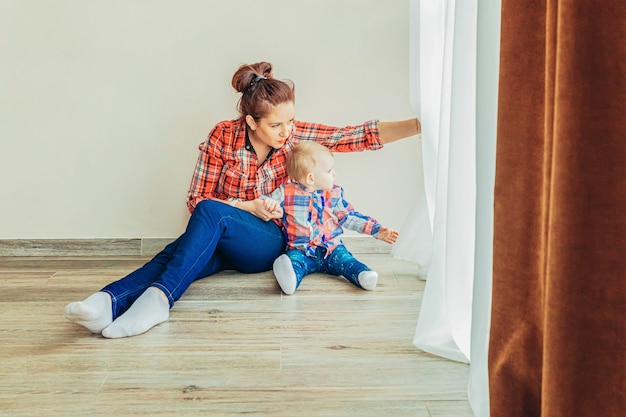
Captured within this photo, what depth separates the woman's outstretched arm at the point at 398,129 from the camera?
2.32 metres

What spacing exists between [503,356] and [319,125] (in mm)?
1440

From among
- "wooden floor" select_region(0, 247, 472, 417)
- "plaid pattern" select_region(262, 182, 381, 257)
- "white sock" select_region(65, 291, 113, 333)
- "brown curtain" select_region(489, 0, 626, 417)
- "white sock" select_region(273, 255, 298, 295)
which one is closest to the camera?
"brown curtain" select_region(489, 0, 626, 417)

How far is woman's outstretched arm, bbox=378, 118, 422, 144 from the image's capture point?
232 cm

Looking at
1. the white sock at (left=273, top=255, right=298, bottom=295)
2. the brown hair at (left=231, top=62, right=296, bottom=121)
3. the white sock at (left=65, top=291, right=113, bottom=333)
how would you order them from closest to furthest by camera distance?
the white sock at (left=65, top=291, right=113, bottom=333) → the white sock at (left=273, top=255, right=298, bottom=295) → the brown hair at (left=231, top=62, right=296, bottom=121)

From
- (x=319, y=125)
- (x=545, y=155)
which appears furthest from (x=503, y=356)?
(x=319, y=125)

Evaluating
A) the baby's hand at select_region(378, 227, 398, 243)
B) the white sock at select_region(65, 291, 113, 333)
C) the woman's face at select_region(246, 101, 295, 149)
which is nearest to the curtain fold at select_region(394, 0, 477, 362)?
the baby's hand at select_region(378, 227, 398, 243)

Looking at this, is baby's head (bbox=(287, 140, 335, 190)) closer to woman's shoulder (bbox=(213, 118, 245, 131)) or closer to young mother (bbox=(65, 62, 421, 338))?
young mother (bbox=(65, 62, 421, 338))

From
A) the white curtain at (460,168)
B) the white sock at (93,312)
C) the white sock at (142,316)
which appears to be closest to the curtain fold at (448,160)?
the white curtain at (460,168)

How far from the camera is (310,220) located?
7.84 ft

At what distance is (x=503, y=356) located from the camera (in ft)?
3.90

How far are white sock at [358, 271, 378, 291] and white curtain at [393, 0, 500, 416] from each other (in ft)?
0.92

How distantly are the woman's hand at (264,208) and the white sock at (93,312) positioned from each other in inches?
24.8

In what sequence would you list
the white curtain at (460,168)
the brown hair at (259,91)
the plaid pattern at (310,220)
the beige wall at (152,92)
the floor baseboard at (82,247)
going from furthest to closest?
the floor baseboard at (82,247), the beige wall at (152,92), the plaid pattern at (310,220), the brown hair at (259,91), the white curtain at (460,168)

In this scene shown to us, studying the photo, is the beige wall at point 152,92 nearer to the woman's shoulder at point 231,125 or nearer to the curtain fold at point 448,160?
the woman's shoulder at point 231,125
